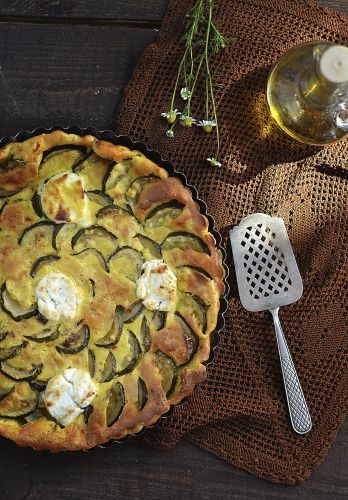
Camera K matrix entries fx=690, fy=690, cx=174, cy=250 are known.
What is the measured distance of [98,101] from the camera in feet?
11.3

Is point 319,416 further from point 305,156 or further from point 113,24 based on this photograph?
point 113,24

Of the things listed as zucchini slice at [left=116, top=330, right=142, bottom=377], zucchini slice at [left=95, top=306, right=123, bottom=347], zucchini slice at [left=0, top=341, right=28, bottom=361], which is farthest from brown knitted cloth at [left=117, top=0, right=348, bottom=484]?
zucchini slice at [left=0, top=341, right=28, bottom=361]

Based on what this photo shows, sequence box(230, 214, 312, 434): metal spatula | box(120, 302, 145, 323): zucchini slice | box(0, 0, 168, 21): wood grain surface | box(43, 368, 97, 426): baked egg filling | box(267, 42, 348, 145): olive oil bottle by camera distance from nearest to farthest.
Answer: box(43, 368, 97, 426): baked egg filling < box(120, 302, 145, 323): zucchini slice < box(267, 42, 348, 145): olive oil bottle < box(230, 214, 312, 434): metal spatula < box(0, 0, 168, 21): wood grain surface

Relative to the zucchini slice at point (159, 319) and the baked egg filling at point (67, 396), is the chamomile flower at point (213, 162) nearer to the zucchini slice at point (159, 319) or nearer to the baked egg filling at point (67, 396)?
the zucchini slice at point (159, 319)

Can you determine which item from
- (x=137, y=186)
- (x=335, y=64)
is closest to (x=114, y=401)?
(x=137, y=186)

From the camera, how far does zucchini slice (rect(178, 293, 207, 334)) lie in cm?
295

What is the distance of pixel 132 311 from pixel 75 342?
0.91ft

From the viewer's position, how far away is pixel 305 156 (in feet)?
11.2

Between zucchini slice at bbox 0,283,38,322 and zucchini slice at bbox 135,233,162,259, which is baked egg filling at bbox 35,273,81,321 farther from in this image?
zucchini slice at bbox 135,233,162,259

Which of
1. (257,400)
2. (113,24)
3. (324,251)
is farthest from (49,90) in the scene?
(257,400)

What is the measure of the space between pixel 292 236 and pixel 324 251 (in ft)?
0.56

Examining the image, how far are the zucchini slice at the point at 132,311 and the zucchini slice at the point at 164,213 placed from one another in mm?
355

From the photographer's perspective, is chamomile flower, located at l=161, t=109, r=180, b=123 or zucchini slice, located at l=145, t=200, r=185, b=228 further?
chamomile flower, located at l=161, t=109, r=180, b=123

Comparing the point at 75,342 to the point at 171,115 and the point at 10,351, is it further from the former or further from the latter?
the point at 171,115
